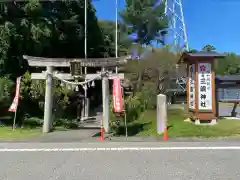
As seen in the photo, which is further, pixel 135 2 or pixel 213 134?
pixel 135 2

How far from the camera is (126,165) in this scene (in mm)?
7609

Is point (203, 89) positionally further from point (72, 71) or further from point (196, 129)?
point (72, 71)

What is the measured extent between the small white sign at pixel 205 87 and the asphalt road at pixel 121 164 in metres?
5.69

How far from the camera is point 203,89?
15984mm

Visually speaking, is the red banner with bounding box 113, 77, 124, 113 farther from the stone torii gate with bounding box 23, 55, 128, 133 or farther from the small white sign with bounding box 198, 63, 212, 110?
the small white sign with bounding box 198, 63, 212, 110

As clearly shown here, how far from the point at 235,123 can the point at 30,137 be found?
393 inches

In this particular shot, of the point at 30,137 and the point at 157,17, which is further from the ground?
the point at 157,17

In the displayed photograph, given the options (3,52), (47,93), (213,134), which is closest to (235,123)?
(213,134)

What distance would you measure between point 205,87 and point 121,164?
9.46 metres

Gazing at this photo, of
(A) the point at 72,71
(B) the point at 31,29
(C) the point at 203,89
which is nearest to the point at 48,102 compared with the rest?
(A) the point at 72,71

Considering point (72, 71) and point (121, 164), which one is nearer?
point (121, 164)

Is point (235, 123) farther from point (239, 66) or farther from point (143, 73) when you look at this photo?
point (239, 66)

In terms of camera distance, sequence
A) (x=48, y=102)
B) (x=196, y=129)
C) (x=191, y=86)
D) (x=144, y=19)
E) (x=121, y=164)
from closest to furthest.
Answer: (x=121, y=164) → (x=196, y=129) → (x=191, y=86) → (x=48, y=102) → (x=144, y=19)

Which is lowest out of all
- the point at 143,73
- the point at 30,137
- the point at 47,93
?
the point at 30,137
